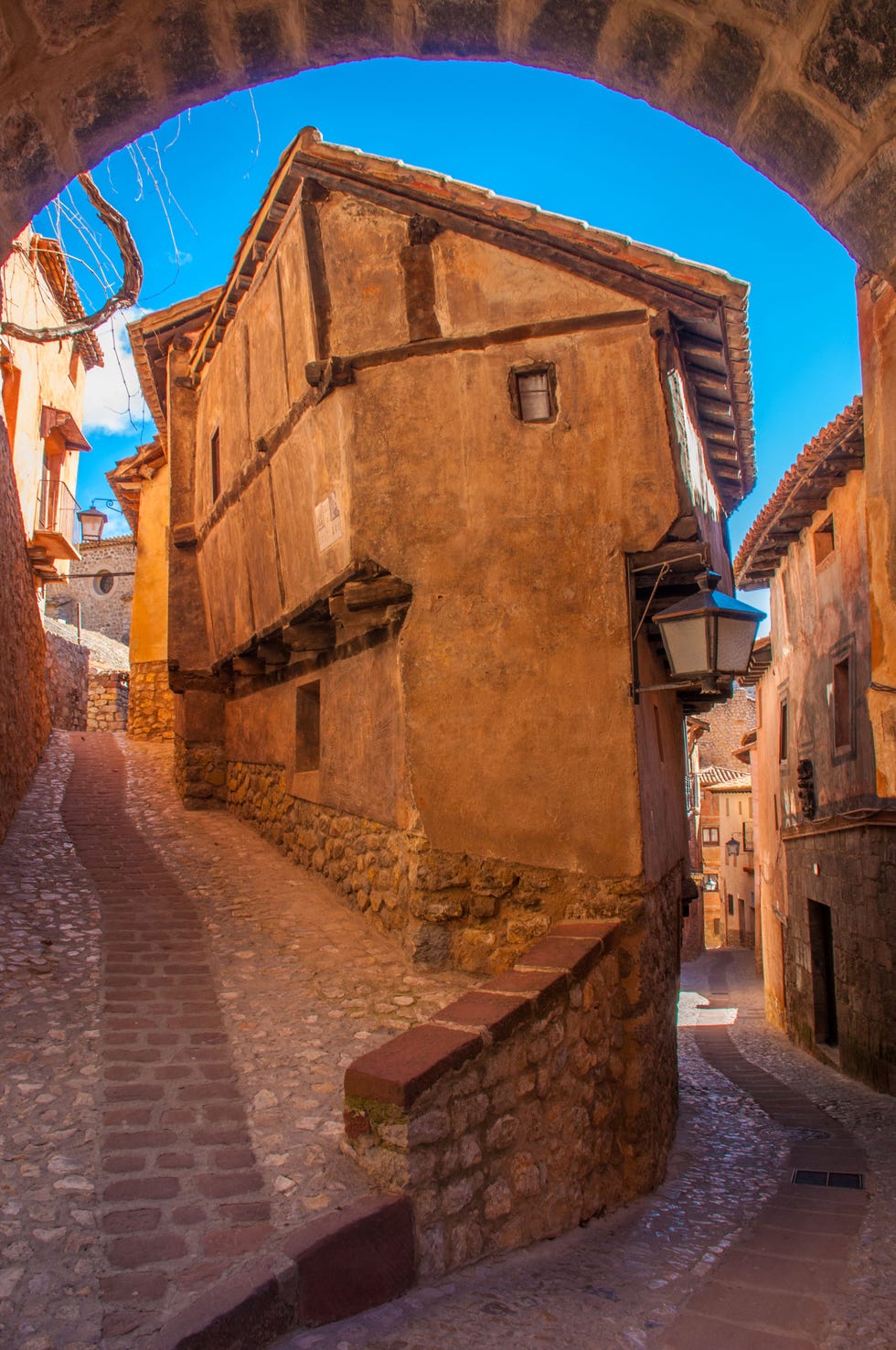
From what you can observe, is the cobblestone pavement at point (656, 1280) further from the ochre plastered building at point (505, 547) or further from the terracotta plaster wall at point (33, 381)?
the terracotta plaster wall at point (33, 381)

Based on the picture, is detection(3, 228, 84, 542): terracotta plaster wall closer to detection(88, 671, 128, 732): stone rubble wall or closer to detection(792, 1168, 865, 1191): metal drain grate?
detection(88, 671, 128, 732): stone rubble wall

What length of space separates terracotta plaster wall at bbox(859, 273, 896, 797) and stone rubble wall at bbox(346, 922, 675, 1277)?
2.21 metres

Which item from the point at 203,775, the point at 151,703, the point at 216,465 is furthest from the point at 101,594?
the point at 216,465

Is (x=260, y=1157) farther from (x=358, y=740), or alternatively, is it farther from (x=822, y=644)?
(x=822, y=644)

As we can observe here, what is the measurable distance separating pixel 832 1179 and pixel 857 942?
506cm

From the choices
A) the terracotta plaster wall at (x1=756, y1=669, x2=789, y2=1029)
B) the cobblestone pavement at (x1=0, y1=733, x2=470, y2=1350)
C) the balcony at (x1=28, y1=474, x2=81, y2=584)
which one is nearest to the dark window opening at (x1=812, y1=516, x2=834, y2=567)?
the terracotta plaster wall at (x1=756, y1=669, x2=789, y2=1029)

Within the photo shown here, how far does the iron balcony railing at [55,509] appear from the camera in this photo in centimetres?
1684

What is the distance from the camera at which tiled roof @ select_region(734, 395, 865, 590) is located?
36.2ft

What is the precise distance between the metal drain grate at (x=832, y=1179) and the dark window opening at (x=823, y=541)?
28.6 feet

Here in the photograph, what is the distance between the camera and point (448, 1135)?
3.98 metres

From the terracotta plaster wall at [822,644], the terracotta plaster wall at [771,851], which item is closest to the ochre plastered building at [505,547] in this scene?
the terracotta plaster wall at [822,644]

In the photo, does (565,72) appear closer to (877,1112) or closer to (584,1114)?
(584,1114)

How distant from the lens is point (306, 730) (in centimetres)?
980

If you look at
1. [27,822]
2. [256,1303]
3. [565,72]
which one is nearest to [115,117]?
[565,72]
